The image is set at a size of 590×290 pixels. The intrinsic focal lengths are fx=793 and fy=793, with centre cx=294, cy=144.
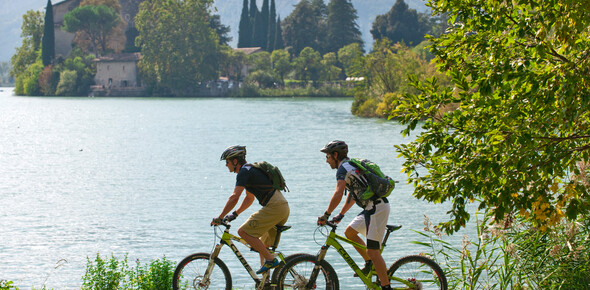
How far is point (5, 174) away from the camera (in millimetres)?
31844

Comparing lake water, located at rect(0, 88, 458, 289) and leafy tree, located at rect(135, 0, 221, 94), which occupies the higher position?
leafy tree, located at rect(135, 0, 221, 94)

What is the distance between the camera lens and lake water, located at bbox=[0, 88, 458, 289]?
16281 mm

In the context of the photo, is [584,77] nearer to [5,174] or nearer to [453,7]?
[453,7]

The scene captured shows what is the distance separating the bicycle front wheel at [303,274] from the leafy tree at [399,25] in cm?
12650

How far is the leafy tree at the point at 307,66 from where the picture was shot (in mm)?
122625

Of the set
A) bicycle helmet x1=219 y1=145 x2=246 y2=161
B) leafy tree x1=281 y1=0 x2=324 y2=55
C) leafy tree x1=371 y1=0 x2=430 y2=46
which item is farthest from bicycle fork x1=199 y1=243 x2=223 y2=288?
leafy tree x1=281 y1=0 x2=324 y2=55

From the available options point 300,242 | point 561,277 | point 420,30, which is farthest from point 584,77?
point 420,30

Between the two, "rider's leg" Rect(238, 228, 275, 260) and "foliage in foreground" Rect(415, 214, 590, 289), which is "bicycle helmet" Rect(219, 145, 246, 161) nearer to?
"rider's leg" Rect(238, 228, 275, 260)

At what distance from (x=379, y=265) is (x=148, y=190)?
19989mm

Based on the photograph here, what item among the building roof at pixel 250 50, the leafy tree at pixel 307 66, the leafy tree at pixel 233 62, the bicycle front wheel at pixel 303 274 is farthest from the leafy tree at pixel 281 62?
the bicycle front wheel at pixel 303 274

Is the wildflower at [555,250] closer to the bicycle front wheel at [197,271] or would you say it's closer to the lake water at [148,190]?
the lake water at [148,190]

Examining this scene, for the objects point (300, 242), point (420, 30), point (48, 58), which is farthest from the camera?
point (420, 30)

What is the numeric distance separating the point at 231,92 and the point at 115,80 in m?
18.7

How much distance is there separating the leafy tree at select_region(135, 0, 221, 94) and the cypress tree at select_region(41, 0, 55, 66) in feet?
43.0
